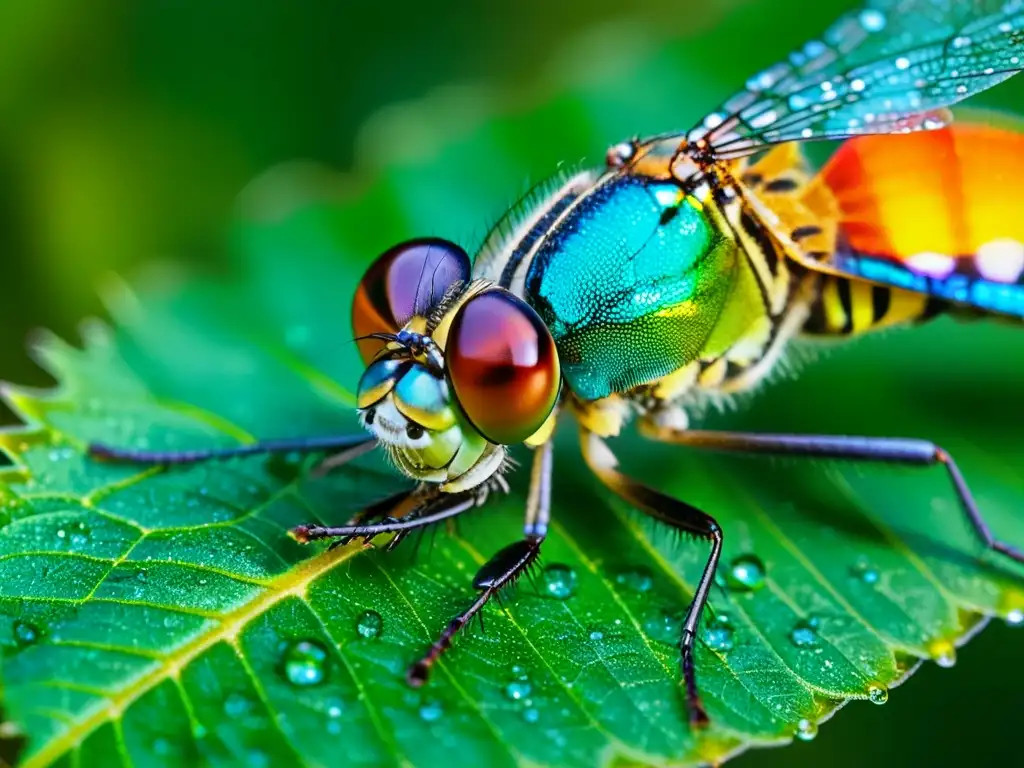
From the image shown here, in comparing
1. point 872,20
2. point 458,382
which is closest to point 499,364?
point 458,382

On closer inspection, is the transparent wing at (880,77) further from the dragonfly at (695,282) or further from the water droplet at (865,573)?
the water droplet at (865,573)

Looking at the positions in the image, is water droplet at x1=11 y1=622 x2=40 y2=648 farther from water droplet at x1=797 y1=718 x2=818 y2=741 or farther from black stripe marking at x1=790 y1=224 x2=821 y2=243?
black stripe marking at x1=790 y1=224 x2=821 y2=243

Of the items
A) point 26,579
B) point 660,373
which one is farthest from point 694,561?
point 26,579

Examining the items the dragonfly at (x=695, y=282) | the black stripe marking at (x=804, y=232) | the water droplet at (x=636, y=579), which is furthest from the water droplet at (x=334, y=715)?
the black stripe marking at (x=804, y=232)

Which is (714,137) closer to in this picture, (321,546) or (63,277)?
(321,546)

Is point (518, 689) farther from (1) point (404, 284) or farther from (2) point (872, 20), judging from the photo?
(2) point (872, 20)

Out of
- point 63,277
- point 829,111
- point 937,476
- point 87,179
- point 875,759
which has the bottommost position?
point 875,759
